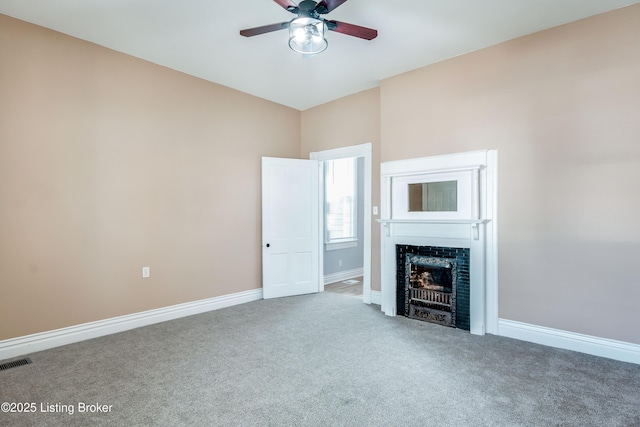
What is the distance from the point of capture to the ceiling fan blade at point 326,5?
2.20m

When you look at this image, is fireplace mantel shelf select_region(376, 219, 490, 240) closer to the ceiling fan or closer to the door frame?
the door frame

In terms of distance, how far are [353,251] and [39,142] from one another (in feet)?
16.1

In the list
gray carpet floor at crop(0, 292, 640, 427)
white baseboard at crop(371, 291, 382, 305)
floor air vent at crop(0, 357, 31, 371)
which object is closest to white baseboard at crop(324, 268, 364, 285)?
white baseboard at crop(371, 291, 382, 305)

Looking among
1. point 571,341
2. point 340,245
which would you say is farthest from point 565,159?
point 340,245

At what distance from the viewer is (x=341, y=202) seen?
20.6 feet

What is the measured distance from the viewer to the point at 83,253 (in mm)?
3209

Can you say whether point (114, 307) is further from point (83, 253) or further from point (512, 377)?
point (512, 377)

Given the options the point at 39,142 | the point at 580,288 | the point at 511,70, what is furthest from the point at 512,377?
the point at 39,142

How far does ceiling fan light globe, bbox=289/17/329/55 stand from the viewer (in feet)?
7.85

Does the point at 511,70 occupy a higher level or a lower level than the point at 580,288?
higher

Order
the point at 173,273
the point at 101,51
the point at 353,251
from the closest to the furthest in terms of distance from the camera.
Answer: the point at 101,51
the point at 173,273
the point at 353,251

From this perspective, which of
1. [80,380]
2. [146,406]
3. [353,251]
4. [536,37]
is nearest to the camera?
[146,406]

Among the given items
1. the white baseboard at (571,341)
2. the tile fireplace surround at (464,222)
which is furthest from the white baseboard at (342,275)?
the white baseboard at (571,341)

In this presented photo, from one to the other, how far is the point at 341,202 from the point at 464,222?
10.3 feet
